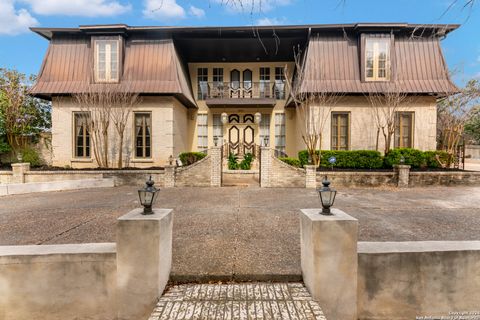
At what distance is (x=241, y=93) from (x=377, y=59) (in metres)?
7.89

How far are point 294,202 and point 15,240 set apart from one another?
6.81 meters

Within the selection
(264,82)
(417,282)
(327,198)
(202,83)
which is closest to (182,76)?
(202,83)

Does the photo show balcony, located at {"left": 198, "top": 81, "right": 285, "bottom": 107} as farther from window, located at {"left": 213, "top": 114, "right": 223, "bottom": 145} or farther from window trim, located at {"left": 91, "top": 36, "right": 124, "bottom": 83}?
window trim, located at {"left": 91, "top": 36, "right": 124, "bottom": 83}

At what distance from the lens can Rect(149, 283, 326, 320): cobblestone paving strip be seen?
2.59 m

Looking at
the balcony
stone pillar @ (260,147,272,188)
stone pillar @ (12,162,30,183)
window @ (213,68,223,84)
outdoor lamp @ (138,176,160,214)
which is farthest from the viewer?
window @ (213,68,223,84)

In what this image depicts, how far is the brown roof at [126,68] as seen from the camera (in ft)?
42.4

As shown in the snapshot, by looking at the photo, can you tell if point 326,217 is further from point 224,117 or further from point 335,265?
point 224,117

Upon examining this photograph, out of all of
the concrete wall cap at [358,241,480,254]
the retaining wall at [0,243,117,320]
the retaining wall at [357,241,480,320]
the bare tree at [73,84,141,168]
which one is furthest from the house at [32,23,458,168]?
the retaining wall at [0,243,117,320]

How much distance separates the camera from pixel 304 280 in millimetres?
3158

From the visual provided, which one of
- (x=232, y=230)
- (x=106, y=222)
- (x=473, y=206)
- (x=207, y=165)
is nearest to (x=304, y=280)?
(x=232, y=230)

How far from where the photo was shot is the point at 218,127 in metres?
Answer: 16.8

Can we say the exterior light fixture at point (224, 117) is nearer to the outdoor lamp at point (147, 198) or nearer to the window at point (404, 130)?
the window at point (404, 130)

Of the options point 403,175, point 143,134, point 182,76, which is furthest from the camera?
point 182,76

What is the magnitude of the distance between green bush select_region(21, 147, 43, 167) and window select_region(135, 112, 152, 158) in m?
5.51
